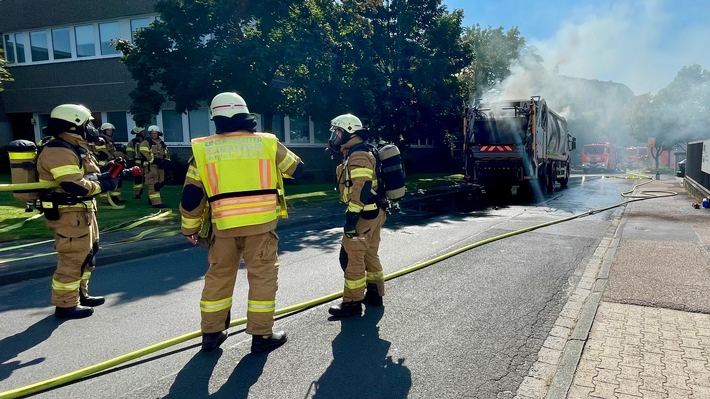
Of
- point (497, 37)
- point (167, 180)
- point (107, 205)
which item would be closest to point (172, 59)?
point (107, 205)

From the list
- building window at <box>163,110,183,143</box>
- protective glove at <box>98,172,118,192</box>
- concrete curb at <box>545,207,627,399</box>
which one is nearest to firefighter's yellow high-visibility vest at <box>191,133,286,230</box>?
protective glove at <box>98,172,118,192</box>

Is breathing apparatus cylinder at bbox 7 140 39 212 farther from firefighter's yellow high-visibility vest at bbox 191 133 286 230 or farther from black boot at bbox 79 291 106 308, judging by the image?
firefighter's yellow high-visibility vest at bbox 191 133 286 230

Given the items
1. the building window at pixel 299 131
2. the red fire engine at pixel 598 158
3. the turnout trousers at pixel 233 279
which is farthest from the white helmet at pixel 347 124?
the red fire engine at pixel 598 158

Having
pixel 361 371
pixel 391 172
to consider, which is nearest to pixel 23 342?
pixel 361 371

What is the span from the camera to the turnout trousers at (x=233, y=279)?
3.83m

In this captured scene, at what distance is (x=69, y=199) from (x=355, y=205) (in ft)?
8.96

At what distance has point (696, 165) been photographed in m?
14.9

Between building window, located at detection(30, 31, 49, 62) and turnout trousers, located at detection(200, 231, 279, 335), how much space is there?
24.8 metres

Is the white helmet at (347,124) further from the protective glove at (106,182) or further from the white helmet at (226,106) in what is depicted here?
the protective glove at (106,182)

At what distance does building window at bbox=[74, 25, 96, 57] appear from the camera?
2212 cm

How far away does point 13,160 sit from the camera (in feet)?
15.4

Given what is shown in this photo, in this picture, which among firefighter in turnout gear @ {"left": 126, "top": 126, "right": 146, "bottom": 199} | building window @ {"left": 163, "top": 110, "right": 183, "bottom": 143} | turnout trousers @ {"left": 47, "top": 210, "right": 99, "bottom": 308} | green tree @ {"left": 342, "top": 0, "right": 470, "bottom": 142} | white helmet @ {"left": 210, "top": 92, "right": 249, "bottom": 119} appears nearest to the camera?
white helmet @ {"left": 210, "top": 92, "right": 249, "bottom": 119}

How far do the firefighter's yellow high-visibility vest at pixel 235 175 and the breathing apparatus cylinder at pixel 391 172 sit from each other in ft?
4.39

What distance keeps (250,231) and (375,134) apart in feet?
54.1
